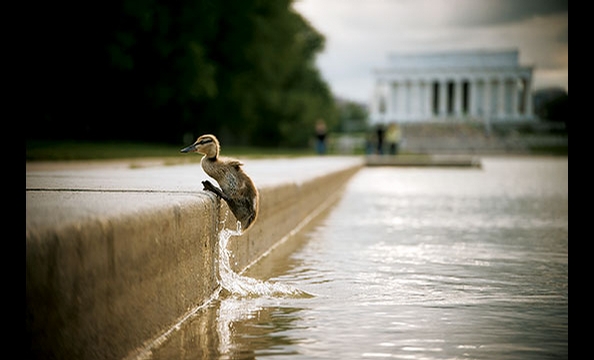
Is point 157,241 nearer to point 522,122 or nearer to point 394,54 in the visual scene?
point 522,122

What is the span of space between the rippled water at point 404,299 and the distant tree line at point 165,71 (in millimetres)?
21922

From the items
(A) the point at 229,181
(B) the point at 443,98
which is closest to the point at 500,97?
(B) the point at 443,98

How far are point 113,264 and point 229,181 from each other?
200 centimetres

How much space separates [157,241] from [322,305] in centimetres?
148

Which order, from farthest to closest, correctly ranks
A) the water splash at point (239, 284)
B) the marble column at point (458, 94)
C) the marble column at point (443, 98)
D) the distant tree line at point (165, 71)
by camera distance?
the marble column at point (443, 98) → the marble column at point (458, 94) → the distant tree line at point (165, 71) → the water splash at point (239, 284)

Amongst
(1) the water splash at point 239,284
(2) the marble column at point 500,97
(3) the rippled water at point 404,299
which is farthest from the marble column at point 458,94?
(1) the water splash at point 239,284

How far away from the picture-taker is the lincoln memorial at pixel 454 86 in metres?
117

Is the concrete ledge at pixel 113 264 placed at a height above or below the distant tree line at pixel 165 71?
below

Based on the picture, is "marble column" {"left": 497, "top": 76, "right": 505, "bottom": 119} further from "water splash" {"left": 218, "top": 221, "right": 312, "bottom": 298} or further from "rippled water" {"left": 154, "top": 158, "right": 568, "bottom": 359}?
"water splash" {"left": 218, "top": 221, "right": 312, "bottom": 298}

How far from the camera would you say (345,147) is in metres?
64.4

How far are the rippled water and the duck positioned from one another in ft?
1.78

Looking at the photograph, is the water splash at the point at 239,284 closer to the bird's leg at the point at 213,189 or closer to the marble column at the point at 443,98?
the bird's leg at the point at 213,189

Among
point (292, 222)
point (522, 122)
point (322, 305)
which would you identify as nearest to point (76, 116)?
→ point (292, 222)
